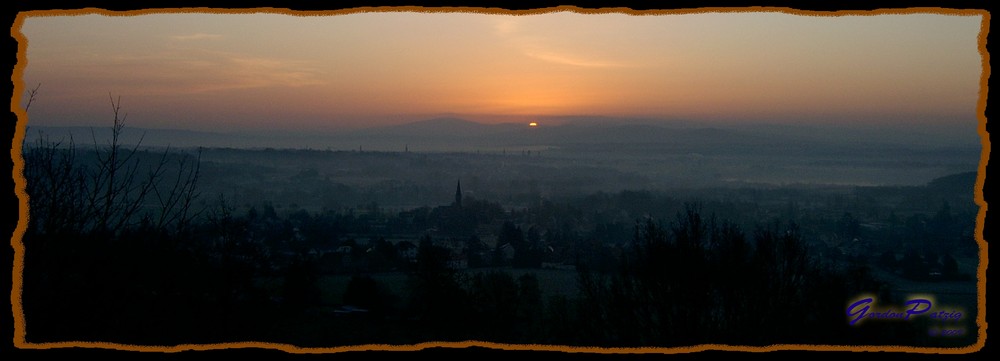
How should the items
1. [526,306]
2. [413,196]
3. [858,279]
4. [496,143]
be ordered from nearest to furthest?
[858,279], [526,306], [413,196], [496,143]

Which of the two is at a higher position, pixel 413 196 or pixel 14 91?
pixel 14 91

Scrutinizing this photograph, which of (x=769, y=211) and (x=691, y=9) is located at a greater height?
(x=691, y=9)

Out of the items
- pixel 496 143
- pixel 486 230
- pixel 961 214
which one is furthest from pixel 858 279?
pixel 496 143

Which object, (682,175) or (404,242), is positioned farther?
(682,175)

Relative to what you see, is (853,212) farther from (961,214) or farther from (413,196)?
(413,196)

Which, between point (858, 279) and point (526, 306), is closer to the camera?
point (858, 279)

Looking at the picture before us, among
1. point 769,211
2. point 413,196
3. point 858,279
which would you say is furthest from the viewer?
point 413,196

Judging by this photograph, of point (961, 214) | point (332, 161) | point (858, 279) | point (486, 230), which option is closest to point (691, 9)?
point (858, 279)

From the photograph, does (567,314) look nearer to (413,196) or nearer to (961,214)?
(961,214)

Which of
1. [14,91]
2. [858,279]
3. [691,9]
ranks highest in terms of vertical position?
[691,9]
